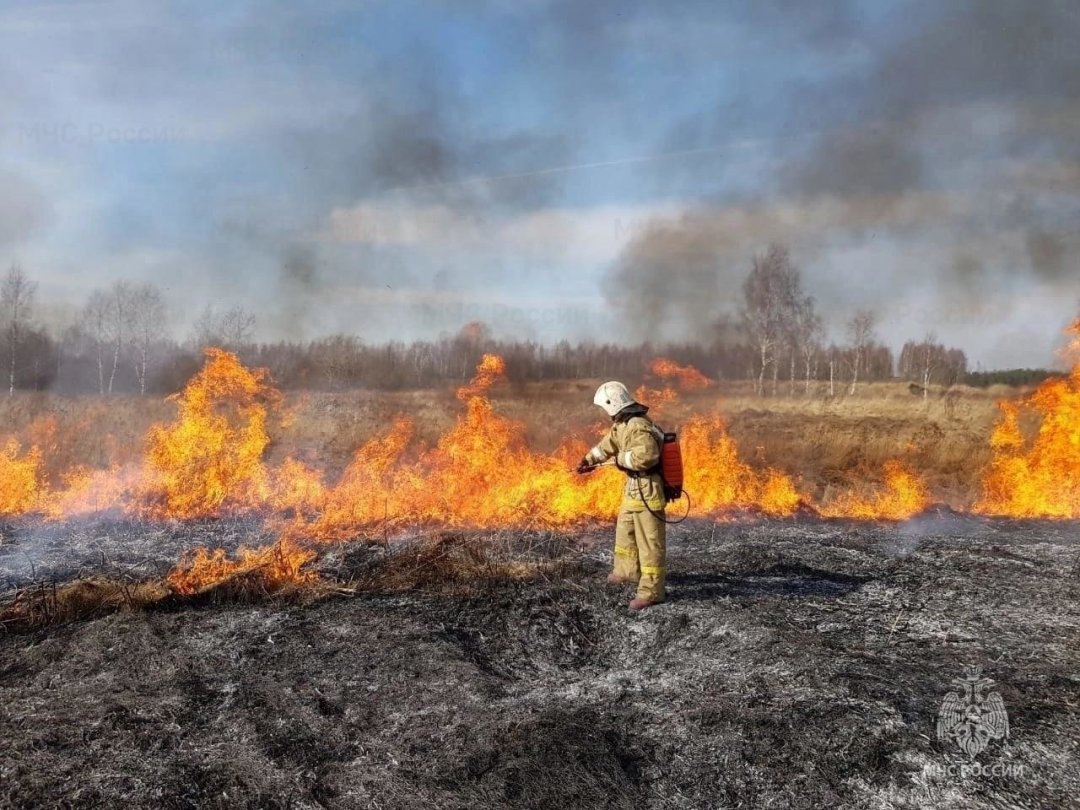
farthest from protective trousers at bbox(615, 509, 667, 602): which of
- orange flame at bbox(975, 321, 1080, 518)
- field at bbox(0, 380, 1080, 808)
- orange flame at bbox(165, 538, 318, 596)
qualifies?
orange flame at bbox(975, 321, 1080, 518)

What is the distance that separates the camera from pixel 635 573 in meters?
8.02

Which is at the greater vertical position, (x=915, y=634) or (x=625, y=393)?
(x=625, y=393)

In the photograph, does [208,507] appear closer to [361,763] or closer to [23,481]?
[23,481]

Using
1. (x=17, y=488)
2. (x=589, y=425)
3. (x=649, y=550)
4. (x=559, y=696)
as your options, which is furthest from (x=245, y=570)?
(x=589, y=425)

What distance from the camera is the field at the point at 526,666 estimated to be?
432 cm

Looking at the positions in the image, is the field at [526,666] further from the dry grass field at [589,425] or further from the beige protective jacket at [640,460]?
the dry grass field at [589,425]

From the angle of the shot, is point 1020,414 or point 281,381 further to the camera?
point 281,381

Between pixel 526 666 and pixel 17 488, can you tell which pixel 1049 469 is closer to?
pixel 526 666

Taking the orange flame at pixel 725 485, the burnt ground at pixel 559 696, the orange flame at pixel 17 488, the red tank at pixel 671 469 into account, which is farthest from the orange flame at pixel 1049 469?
the orange flame at pixel 17 488

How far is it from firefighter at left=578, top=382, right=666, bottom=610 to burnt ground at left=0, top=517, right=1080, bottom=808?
41 centimetres

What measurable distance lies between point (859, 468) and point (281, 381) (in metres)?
18.1

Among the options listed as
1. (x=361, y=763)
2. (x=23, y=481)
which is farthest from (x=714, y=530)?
(x=23, y=481)

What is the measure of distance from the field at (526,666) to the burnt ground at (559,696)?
2 cm

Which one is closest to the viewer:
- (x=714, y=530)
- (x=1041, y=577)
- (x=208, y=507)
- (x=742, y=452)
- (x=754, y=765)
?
(x=754, y=765)
